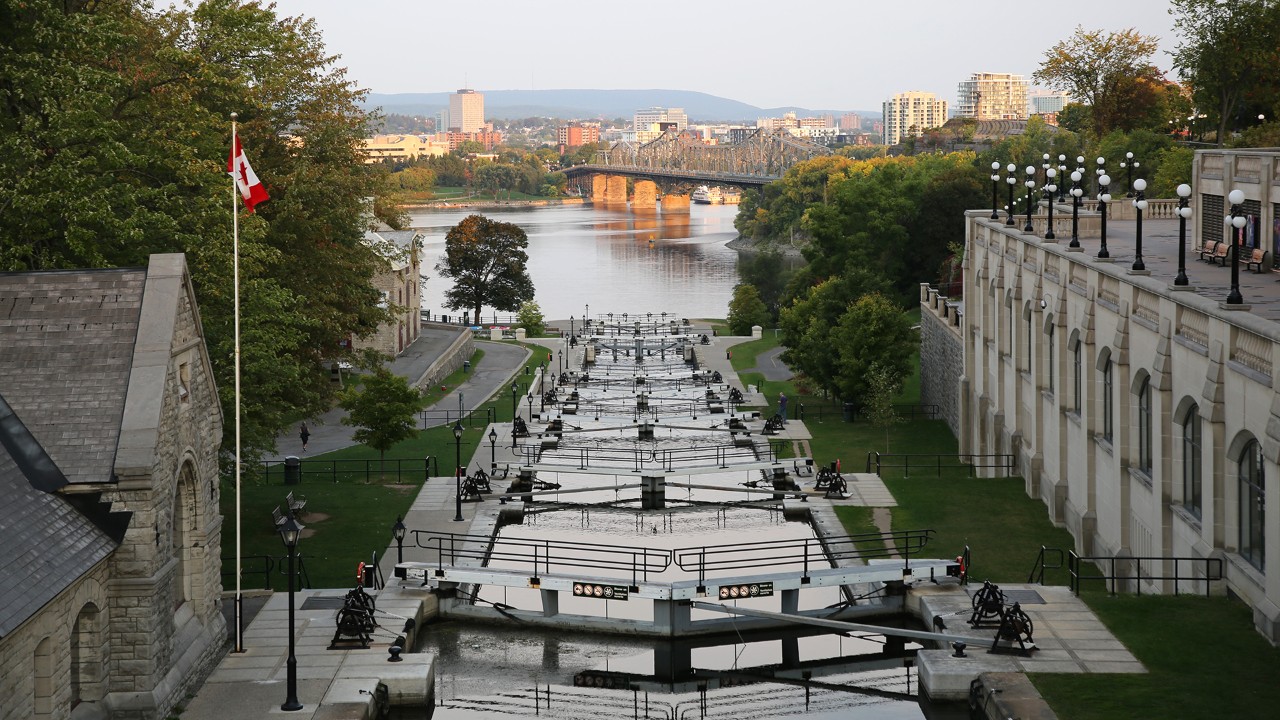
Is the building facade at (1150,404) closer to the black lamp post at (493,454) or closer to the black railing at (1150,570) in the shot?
the black railing at (1150,570)

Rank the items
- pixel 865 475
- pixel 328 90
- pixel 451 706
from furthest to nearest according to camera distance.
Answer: pixel 865 475, pixel 328 90, pixel 451 706

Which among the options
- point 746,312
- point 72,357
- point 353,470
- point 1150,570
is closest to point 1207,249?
point 1150,570

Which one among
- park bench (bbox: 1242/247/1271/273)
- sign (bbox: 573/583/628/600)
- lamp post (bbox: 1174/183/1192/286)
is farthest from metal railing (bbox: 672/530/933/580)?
park bench (bbox: 1242/247/1271/273)

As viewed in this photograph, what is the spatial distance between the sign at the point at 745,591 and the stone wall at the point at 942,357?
26.3 m

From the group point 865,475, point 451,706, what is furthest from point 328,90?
point 451,706

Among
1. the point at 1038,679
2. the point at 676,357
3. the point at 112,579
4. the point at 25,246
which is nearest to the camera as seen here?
the point at 112,579

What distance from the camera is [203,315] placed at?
33.6 metres

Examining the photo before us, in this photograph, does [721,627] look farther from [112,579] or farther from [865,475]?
[865,475]

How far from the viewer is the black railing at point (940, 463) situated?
1866 inches

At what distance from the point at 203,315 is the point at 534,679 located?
11.6 meters

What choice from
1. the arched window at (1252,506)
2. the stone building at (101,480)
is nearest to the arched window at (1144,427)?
the arched window at (1252,506)

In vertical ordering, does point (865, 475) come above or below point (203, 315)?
below

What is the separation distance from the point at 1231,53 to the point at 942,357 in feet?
94.3

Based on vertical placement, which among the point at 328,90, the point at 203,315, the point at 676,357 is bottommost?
the point at 676,357
